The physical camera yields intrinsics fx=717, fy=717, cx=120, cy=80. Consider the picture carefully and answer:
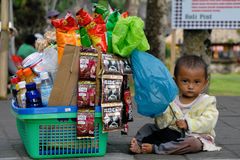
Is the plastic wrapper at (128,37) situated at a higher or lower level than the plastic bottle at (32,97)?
higher

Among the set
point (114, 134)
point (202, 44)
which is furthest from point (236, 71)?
point (114, 134)

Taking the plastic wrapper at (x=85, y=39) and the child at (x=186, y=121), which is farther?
the child at (x=186, y=121)

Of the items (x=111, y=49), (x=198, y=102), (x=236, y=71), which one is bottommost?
(x=236, y=71)

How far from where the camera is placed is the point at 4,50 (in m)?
12.7

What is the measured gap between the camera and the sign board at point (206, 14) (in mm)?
11859

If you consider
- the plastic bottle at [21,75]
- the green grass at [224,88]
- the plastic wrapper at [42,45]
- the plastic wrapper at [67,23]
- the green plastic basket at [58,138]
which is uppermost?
the plastic wrapper at [67,23]

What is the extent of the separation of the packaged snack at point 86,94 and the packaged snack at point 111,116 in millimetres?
130

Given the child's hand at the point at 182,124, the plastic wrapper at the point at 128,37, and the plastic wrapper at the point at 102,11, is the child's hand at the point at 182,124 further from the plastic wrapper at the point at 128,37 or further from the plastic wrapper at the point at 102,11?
the plastic wrapper at the point at 102,11

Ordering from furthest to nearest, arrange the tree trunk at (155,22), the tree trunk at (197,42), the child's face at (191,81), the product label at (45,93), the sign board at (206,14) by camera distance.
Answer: the tree trunk at (155,22), the tree trunk at (197,42), the sign board at (206,14), the child's face at (191,81), the product label at (45,93)

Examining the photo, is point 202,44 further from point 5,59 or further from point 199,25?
point 5,59

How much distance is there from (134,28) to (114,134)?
1956 mm

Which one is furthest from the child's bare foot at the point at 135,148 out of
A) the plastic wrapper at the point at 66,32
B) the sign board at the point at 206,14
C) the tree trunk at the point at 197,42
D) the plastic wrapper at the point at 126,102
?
the tree trunk at the point at 197,42

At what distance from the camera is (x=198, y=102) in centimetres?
696

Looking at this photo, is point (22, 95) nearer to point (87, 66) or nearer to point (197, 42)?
point (87, 66)
